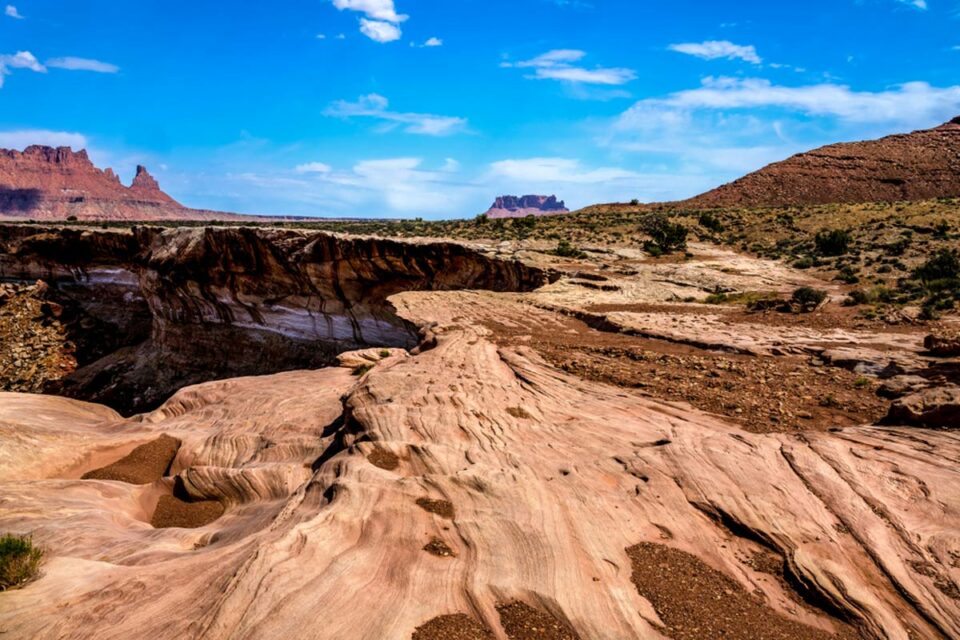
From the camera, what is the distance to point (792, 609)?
526cm

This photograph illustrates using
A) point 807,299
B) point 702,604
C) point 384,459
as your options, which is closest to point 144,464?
point 384,459

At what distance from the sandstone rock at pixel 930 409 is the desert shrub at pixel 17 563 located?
11.9 metres

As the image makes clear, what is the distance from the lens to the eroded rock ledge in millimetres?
28578

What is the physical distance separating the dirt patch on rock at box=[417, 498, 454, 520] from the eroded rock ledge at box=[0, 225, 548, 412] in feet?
63.2

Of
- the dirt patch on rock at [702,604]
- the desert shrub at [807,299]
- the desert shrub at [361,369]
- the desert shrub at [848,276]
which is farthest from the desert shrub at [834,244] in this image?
the dirt patch on rock at [702,604]

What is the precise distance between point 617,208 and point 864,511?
64265 millimetres

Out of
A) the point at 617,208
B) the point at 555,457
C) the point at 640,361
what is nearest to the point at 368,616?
the point at 555,457

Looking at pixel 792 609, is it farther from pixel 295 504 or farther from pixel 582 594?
pixel 295 504

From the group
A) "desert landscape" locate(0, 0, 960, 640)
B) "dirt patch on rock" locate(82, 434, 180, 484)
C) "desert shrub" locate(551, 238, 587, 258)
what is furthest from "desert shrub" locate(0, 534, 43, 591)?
"desert shrub" locate(551, 238, 587, 258)

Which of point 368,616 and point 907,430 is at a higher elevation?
point 907,430

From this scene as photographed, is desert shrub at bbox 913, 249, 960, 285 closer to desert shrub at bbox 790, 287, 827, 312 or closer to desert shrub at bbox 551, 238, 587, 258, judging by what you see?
desert shrub at bbox 790, 287, 827, 312

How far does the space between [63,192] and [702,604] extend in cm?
22921

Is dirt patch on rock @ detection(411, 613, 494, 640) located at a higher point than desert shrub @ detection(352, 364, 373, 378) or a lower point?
higher

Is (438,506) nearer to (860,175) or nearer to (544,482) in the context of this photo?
(544,482)
